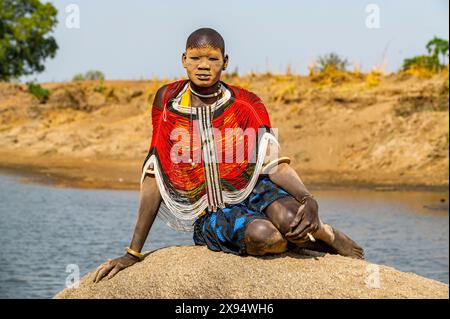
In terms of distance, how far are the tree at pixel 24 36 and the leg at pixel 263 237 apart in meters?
21.5

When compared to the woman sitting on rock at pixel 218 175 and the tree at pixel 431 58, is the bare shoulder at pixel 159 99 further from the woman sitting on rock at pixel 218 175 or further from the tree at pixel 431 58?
the tree at pixel 431 58

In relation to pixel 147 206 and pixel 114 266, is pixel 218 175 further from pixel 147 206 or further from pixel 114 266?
pixel 114 266

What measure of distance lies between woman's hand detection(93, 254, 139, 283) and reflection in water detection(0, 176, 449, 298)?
4.15 meters

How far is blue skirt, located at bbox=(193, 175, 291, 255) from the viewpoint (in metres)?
4.86

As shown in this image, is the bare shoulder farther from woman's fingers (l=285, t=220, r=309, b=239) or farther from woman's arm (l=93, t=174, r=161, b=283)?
woman's fingers (l=285, t=220, r=309, b=239)

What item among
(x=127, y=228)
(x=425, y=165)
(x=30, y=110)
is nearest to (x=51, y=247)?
(x=127, y=228)

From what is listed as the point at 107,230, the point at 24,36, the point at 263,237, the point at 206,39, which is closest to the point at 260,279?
the point at 263,237

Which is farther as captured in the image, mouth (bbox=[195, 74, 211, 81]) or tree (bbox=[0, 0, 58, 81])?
tree (bbox=[0, 0, 58, 81])

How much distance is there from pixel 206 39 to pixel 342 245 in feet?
4.13

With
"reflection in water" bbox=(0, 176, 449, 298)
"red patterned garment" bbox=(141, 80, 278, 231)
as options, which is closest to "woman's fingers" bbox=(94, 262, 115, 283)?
"red patterned garment" bbox=(141, 80, 278, 231)

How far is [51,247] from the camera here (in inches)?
479

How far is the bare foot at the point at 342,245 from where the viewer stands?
200 inches

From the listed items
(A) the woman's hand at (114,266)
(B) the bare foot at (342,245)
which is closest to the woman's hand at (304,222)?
(B) the bare foot at (342,245)
